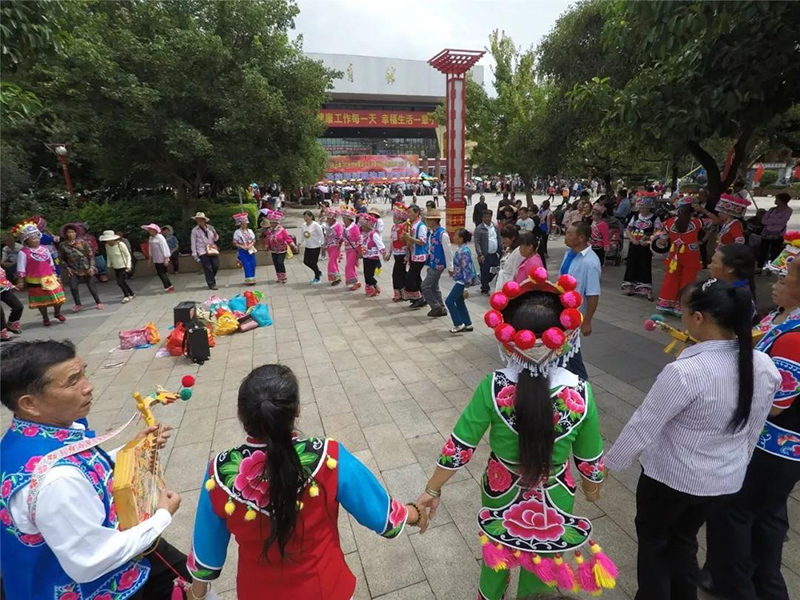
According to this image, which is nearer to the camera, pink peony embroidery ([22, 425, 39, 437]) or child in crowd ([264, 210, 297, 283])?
pink peony embroidery ([22, 425, 39, 437])

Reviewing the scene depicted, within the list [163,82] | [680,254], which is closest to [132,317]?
[163,82]

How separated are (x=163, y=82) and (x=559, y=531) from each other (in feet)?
38.9

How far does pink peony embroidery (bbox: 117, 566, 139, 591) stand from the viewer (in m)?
1.61

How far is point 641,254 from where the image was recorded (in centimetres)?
807

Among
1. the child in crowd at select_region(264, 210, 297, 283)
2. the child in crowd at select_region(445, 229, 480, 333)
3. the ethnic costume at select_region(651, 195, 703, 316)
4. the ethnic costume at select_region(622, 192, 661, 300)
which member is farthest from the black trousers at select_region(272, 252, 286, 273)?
the ethnic costume at select_region(651, 195, 703, 316)

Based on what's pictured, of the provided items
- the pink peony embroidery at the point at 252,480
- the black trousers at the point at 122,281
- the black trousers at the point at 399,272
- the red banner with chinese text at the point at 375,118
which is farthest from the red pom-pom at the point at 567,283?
the red banner with chinese text at the point at 375,118

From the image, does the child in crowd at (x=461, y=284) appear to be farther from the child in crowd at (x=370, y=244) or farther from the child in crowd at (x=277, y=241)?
the child in crowd at (x=277, y=241)

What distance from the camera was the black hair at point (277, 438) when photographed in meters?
1.35

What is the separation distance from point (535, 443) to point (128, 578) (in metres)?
1.60

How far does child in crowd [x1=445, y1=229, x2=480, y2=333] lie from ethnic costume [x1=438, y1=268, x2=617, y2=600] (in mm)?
4351

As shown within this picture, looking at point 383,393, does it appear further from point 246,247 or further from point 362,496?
point 246,247

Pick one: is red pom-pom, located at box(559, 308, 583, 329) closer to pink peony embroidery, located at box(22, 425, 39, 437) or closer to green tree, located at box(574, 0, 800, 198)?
pink peony embroidery, located at box(22, 425, 39, 437)

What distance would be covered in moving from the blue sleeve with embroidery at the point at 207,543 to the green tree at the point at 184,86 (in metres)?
10.5

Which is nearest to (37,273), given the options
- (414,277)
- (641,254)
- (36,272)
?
(36,272)
